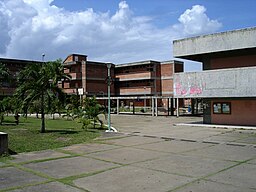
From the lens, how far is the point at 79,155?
34.5 ft

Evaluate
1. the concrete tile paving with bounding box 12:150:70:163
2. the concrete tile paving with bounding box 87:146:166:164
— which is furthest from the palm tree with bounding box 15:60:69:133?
the concrete tile paving with bounding box 87:146:166:164

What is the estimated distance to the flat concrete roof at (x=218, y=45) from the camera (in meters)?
19.1

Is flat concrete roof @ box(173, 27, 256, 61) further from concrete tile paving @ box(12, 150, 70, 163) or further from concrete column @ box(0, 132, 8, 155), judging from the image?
concrete column @ box(0, 132, 8, 155)

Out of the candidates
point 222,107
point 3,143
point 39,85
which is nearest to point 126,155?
point 3,143

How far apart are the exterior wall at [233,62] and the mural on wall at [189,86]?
7.42 feet

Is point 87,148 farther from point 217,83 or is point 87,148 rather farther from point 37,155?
point 217,83

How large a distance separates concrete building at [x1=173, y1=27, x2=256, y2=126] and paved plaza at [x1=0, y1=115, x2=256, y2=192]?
7.81 m

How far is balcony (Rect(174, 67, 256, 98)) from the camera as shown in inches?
745

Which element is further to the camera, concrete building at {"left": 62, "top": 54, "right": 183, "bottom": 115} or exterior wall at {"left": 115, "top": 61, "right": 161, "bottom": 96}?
exterior wall at {"left": 115, "top": 61, "right": 161, "bottom": 96}

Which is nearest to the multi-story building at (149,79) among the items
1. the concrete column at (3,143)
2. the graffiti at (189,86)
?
the graffiti at (189,86)

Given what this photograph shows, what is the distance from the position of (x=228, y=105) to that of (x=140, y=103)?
40659 millimetres

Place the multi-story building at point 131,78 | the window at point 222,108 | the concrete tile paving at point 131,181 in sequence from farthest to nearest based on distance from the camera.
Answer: the multi-story building at point 131,78, the window at point 222,108, the concrete tile paving at point 131,181

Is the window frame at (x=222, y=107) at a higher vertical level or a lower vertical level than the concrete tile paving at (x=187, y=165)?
higher

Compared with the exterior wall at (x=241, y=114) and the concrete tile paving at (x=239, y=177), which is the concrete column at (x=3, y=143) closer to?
the concrete tile paving at (x=239, y=177)
